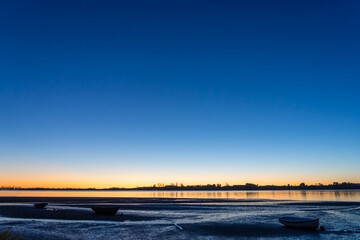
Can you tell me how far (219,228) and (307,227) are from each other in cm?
813

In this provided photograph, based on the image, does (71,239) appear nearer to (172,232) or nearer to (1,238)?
(172,232)

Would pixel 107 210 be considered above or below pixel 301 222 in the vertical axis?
below

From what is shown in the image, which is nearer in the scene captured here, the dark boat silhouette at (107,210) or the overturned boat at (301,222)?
the overturned boat at (301,222)

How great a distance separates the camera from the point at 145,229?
1052 inches

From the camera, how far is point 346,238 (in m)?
22.3

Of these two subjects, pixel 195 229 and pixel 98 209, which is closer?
pixel 195 229

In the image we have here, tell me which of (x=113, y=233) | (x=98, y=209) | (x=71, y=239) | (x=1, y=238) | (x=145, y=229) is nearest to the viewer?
(x=1, y=238)

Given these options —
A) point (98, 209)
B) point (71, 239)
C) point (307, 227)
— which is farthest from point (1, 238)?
point (98, 209)

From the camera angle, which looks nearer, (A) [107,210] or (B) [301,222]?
(B) [301,222]

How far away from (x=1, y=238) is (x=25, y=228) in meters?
16.9

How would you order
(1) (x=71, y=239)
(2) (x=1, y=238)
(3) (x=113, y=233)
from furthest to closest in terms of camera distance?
(3) (x=113, y=233) → (1) (x=71, y=239) → (2) (x=1, y=238)

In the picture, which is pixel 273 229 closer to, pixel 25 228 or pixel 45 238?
pixel 45 238

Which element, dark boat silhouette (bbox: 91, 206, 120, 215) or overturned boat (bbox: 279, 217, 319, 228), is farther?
dark boat silhouette (bbox: 91, 206, 120, 215)

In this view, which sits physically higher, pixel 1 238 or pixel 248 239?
pixel 1 238
